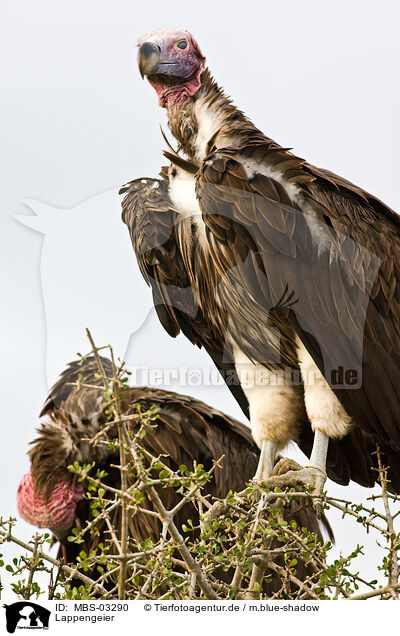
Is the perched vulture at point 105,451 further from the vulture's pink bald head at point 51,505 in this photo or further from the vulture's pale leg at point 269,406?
the vulture's pale leg at point 269,406

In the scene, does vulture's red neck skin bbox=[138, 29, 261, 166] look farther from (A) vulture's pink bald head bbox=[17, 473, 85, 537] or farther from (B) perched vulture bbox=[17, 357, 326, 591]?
(A) vulture's pink bald head bbox=[17, 473, 85, 537]

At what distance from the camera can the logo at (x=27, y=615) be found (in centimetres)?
164

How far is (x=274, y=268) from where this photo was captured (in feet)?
6.79

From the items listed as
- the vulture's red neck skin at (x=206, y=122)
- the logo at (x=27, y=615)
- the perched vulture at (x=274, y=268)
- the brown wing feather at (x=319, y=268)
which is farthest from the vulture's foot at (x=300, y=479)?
the vulture's red neck skin at (x=206, y=122)

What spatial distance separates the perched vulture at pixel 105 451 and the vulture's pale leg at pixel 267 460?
0.45 metres

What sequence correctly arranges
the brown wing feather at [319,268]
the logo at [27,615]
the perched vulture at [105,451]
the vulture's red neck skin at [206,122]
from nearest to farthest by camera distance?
the logo at [27,615] < the brown wing feather at [319,268] < the vulture's red neck skin at [206,122] < the perched vulture at [105,451]

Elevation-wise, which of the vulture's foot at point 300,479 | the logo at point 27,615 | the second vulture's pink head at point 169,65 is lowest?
the logo at point 27,615

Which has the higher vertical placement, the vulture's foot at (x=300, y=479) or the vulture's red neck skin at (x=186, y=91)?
the vulture's red neck skin at (x=186, y=91)

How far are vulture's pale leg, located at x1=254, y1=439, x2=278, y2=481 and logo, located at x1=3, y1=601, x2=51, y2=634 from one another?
2.85 ft

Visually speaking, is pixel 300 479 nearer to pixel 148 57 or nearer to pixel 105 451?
pixel 105 451

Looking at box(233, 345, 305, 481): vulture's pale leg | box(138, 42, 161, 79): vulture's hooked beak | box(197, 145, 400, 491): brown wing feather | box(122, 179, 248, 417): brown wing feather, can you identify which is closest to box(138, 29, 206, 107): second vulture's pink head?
box(138, 42, 161, 79): vulture's hooked beak

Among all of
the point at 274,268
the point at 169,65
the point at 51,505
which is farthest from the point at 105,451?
the point at 169,65

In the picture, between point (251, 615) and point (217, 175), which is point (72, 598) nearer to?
point (251, 615)

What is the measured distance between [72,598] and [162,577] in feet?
0.59
